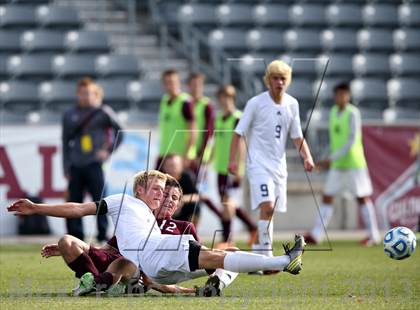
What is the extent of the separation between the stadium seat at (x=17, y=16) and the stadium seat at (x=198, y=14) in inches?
106

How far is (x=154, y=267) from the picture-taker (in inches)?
289

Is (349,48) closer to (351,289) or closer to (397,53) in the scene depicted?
(397,53)

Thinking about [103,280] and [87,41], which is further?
[87,41]

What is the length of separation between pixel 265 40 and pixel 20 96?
15.8ft

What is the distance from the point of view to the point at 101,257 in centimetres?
761

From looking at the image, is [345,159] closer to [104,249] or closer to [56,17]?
[56,17]

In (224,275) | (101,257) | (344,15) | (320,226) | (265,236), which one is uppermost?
(344,15)

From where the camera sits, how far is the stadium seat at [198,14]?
19969 millimetres

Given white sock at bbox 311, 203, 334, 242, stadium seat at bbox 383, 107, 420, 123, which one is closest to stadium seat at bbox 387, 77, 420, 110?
stadium seat at bbox 383, 107, 420, 123

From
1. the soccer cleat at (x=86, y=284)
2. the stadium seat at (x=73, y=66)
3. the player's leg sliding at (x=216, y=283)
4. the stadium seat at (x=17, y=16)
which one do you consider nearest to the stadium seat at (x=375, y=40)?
the stadium seat at (x=73, y=66)

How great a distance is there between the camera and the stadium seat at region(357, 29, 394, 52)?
69.5 feet

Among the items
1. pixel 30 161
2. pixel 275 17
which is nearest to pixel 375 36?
pixel 275 17

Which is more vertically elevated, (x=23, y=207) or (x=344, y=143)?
(x=23, y=207)

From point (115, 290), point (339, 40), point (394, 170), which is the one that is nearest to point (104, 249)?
point (115, 290)
